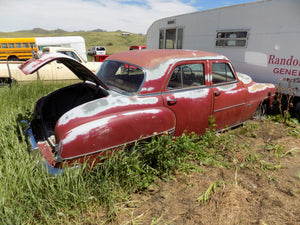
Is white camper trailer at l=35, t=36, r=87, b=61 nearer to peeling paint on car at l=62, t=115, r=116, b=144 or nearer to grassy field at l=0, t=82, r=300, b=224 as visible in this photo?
grassy field at l=0, t=82, r=300, b=224

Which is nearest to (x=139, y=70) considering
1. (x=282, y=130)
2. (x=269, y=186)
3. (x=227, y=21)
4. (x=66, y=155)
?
(x=66, y=155)

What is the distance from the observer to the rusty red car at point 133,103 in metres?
2.32

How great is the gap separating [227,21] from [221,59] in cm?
355

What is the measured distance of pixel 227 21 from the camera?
21.4ft

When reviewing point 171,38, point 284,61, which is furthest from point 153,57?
point 171,38

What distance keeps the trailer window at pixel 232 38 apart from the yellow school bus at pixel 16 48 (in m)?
17.2

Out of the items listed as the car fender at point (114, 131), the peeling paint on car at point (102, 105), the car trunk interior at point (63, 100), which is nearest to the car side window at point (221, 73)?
the car fender at point (114, 131)

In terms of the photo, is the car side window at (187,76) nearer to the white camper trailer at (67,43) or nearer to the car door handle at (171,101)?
the car door handle at (171,101)

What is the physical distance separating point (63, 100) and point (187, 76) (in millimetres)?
2212

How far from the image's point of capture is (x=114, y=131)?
7.97 ft

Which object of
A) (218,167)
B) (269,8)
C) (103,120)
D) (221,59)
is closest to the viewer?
(103,120)

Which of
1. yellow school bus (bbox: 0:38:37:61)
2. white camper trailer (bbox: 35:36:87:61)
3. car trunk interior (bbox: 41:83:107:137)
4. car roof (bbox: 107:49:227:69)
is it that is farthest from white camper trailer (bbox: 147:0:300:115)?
yellow school bus (bbox: 0:38:37:61)

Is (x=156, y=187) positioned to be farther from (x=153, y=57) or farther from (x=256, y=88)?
(x=256, y=88)

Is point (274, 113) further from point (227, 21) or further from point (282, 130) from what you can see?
point (227, 21)
